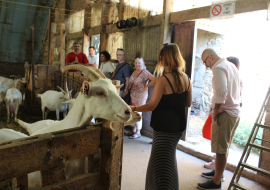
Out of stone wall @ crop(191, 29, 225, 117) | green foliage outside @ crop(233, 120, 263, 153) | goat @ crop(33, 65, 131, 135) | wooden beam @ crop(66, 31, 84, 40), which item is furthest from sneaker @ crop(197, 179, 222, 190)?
wooden beam @ crop(66, 31, 84, 40)

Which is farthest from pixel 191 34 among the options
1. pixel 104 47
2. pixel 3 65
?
pixel 3 65

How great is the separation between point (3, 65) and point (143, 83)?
989 centimetres

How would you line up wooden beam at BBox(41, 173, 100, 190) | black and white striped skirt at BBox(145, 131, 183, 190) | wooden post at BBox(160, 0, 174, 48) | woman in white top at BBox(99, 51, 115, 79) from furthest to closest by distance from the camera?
woman in white top at BBox(99, 51, 115, 79) < wooden post at BBox(160, 0, 174, 48) < black and white striped skirt at BBox(145, 131, 183, 190) < wooden beam at BBox(41, 173, 100, 190)

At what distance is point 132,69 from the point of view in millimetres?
5852

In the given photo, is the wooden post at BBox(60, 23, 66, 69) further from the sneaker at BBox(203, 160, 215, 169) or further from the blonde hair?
the blonde hair

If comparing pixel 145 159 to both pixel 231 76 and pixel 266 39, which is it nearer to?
pixel 231 76

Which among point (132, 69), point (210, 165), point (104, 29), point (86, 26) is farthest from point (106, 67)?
point (210, 165)

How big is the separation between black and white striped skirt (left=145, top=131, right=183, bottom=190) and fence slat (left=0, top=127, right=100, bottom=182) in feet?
2.44

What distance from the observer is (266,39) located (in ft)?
19.1

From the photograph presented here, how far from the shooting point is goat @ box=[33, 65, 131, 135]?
1742 mm

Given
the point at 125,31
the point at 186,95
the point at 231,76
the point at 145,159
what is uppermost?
the point at 125,31

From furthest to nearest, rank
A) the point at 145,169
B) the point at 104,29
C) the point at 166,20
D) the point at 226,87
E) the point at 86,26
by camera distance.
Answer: the point at 86,26 < the point at 104,29 < the point at 166,20 < the point at 145,169 < the point at 226,87

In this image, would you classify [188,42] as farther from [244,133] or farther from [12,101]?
[12,101]

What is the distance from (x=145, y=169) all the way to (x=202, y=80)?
463 centimetres
